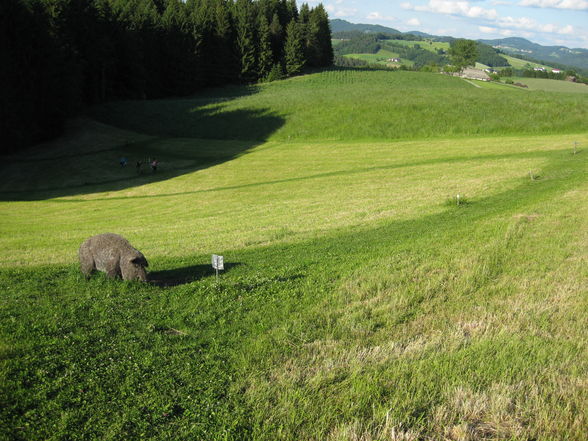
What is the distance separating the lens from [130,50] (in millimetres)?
82812

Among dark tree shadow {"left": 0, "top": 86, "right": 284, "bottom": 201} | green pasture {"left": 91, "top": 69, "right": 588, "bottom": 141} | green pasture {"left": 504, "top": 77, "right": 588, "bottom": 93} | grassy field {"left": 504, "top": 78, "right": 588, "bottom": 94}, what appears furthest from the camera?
grassy field {"left": 504, "top": 78, "right": 588, "bottom": 94}

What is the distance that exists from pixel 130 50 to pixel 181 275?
268ft

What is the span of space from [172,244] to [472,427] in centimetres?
1509

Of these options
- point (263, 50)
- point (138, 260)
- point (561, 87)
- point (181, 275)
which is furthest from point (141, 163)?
point (561, 87)

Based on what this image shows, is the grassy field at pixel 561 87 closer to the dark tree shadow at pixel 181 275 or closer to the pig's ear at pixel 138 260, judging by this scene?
the dark tree shadow at pixel 181 275

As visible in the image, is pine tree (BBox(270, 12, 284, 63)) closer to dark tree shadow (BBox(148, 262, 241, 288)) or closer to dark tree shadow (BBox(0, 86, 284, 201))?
dark tree shadow (BBox(0, 86, 284, 201))

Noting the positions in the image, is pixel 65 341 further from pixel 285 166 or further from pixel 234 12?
pixel 234 12

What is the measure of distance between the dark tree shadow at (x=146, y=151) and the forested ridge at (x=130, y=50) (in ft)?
23.0

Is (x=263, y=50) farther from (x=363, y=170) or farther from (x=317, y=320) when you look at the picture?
(x=317, y=320)

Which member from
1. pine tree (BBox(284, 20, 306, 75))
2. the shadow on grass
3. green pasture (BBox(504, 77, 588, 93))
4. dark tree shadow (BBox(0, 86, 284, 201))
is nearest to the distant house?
green pasture (BBox(504, 77, 588, 93))

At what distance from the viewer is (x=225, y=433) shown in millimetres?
5625

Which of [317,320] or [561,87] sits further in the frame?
[561,87]

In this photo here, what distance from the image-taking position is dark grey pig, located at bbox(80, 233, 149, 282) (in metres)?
11.6

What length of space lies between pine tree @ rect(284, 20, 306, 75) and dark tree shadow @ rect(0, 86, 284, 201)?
4245 centimetres
